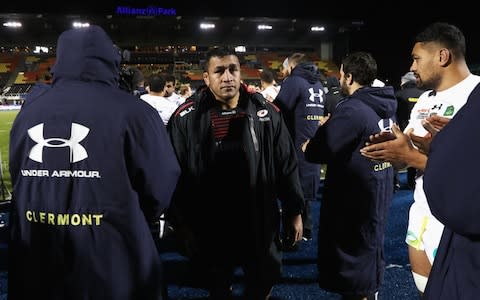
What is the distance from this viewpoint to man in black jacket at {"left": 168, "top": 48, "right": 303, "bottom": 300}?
2787 mm

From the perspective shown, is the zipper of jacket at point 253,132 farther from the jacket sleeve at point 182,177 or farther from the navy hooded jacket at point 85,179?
the navy hooded jacket at point 85,179

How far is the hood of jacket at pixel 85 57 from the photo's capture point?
1.88 m

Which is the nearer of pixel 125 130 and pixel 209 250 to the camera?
pixel 125 130

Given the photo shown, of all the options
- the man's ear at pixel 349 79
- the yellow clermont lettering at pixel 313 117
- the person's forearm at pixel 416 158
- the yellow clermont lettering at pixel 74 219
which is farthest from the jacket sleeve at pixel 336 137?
the yellow clermont lettering at pixel 313 117

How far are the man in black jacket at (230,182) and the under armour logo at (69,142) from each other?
1.04 m

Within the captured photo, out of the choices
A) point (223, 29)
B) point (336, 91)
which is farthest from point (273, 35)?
point (336, 91)

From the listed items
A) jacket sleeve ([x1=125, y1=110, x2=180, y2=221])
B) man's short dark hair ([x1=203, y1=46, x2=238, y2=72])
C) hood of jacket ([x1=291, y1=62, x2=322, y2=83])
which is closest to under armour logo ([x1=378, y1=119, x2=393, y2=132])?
man's short dark hair ([x1=203, y1=46, x2=238, y2=72])

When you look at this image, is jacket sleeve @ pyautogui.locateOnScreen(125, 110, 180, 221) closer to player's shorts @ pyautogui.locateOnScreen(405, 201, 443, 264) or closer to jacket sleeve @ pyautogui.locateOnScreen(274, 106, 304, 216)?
jacket sleeve @ pyautogui.locateOnScreen(274, 106, 304, 216)

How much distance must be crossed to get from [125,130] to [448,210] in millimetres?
1275

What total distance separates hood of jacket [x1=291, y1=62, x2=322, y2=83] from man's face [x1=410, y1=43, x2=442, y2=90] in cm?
236

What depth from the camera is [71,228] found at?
1840 millimetres

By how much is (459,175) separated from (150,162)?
124cm

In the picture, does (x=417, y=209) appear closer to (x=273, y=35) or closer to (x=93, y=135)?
(x=93, y=135)

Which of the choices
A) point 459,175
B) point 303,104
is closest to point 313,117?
point 303,104
